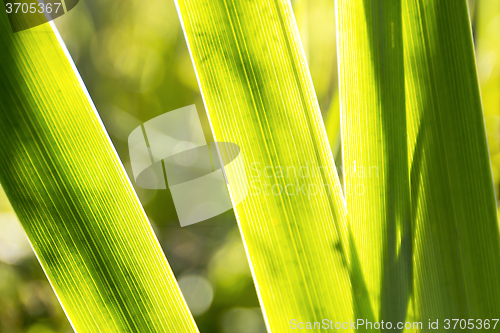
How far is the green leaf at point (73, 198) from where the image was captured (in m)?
0.19

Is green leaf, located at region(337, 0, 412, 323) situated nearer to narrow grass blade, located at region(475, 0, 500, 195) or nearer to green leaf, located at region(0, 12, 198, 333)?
green leaf, located at region(0, 12, 198, 333)

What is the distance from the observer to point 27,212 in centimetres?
20

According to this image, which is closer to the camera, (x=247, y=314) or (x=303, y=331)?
(x=303, y=331)

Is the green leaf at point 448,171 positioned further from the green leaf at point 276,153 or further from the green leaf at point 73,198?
the green leaf at point 73,198

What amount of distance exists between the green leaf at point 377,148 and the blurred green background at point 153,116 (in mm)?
238

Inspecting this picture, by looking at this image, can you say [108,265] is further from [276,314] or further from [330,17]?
[330,17]

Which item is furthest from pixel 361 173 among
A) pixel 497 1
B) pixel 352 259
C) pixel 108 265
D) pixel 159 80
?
pixel 497 1

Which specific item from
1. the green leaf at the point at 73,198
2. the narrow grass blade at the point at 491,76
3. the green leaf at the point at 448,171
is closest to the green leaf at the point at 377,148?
the green leaf at the point at 448,171

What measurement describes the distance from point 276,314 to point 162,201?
0.92ft

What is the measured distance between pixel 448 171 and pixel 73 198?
33cm

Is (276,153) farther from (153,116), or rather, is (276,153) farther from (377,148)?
(153,116)

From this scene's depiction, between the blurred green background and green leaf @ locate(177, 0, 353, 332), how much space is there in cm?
22

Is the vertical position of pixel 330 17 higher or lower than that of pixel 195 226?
higher

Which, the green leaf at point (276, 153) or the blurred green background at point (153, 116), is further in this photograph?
the blurred green background at point (153, 116)
